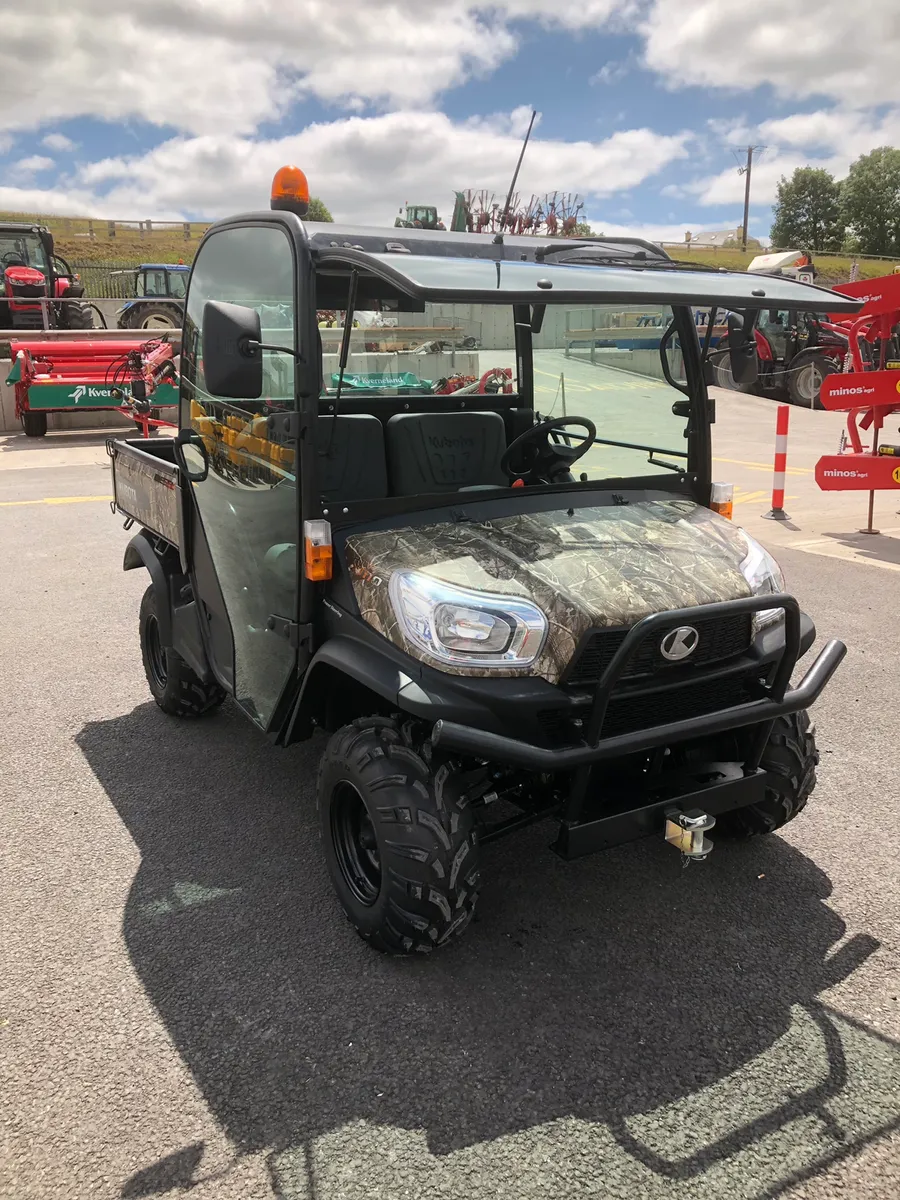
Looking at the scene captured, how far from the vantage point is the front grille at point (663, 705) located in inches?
101

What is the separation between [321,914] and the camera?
9.80 ft

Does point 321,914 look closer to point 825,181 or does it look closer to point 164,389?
point 164,389

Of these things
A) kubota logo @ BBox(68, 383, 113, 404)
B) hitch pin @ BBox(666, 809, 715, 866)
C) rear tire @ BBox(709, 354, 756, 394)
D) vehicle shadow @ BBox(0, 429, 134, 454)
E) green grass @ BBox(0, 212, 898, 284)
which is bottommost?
hitch pin @ BBox(666, 809, 715, 866)

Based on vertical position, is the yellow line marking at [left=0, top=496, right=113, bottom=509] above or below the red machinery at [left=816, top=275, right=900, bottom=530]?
below

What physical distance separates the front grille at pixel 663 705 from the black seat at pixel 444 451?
3.73 feet

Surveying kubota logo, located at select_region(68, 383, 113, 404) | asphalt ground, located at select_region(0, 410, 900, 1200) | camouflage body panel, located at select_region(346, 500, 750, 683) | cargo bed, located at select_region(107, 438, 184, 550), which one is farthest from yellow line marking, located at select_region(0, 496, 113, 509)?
camouflage body panel, located at select_region(346, 500, 750, 683)

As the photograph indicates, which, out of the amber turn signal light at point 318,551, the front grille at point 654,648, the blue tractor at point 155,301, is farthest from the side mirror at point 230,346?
the blue tractor at point 155,301

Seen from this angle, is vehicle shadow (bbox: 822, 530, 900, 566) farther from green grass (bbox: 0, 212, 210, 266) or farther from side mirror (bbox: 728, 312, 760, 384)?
green grass (bbox: 0, 212, 210, 266)

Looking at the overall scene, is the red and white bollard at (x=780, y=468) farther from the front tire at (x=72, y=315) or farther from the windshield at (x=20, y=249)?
the windshield at (x=20, y=249)

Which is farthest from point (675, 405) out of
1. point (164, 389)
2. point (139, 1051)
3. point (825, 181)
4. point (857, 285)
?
point (825, 181)

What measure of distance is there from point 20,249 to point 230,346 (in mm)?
19359

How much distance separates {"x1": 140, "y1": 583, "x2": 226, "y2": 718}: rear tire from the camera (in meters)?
4.32

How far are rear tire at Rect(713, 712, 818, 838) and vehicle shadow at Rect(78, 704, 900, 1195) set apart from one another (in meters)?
0.22

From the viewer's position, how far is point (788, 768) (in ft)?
10.0
